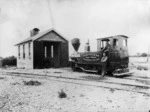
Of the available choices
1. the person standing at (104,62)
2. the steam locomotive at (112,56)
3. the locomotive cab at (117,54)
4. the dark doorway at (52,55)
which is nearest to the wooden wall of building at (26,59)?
the dark doorway at (52,55)

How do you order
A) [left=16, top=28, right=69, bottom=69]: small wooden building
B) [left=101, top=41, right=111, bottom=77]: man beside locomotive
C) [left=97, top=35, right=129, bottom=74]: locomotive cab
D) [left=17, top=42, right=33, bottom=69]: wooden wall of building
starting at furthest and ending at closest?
[left=17, top=42, right=33, bottom=69]: wooden wall of building
[left=16, top=28, right=69, bottom=69]: small wooden building
[left=101, top=41, right=111, bottom=77]: man beside locomotive
[left=97, top=35, right=129, bottom=74]: locomotive cab

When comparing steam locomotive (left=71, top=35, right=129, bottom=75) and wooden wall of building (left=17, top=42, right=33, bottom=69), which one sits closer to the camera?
steam locomotive (left=71, top=35, right=129, bottom=75)

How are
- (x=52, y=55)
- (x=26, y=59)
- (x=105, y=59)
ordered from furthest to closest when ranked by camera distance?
(x=52, y=55) < (x=26, y=59) < (x=105, y=59)

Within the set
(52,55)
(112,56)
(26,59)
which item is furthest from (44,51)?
(112,56)

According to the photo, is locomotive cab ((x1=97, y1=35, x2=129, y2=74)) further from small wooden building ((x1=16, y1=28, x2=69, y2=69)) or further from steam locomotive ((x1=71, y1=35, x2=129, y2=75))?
small wooden building ((x1=16, y1=28, x2=69, y2=69))

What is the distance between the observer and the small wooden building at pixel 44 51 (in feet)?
65.1

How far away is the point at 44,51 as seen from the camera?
2100 centimetres

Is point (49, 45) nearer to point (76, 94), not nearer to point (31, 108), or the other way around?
point (76, 94)

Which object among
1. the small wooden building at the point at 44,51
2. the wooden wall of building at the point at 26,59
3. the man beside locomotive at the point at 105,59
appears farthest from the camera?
the wooden wall of building at the point at 26,59

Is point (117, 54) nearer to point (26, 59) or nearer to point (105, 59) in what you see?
point (105, 59)

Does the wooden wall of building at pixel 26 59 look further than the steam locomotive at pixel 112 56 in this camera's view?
Yes

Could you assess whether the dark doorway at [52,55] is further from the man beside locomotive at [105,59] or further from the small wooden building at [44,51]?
the man beside locomotive at [105,59]

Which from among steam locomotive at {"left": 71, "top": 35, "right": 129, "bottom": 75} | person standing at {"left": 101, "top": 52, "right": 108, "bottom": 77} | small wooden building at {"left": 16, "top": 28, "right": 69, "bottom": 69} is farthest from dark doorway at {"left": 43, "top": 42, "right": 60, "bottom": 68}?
person standing at {"left": 101, "top": 52, "right": 108, "bottom": 77}

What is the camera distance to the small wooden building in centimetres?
1983
